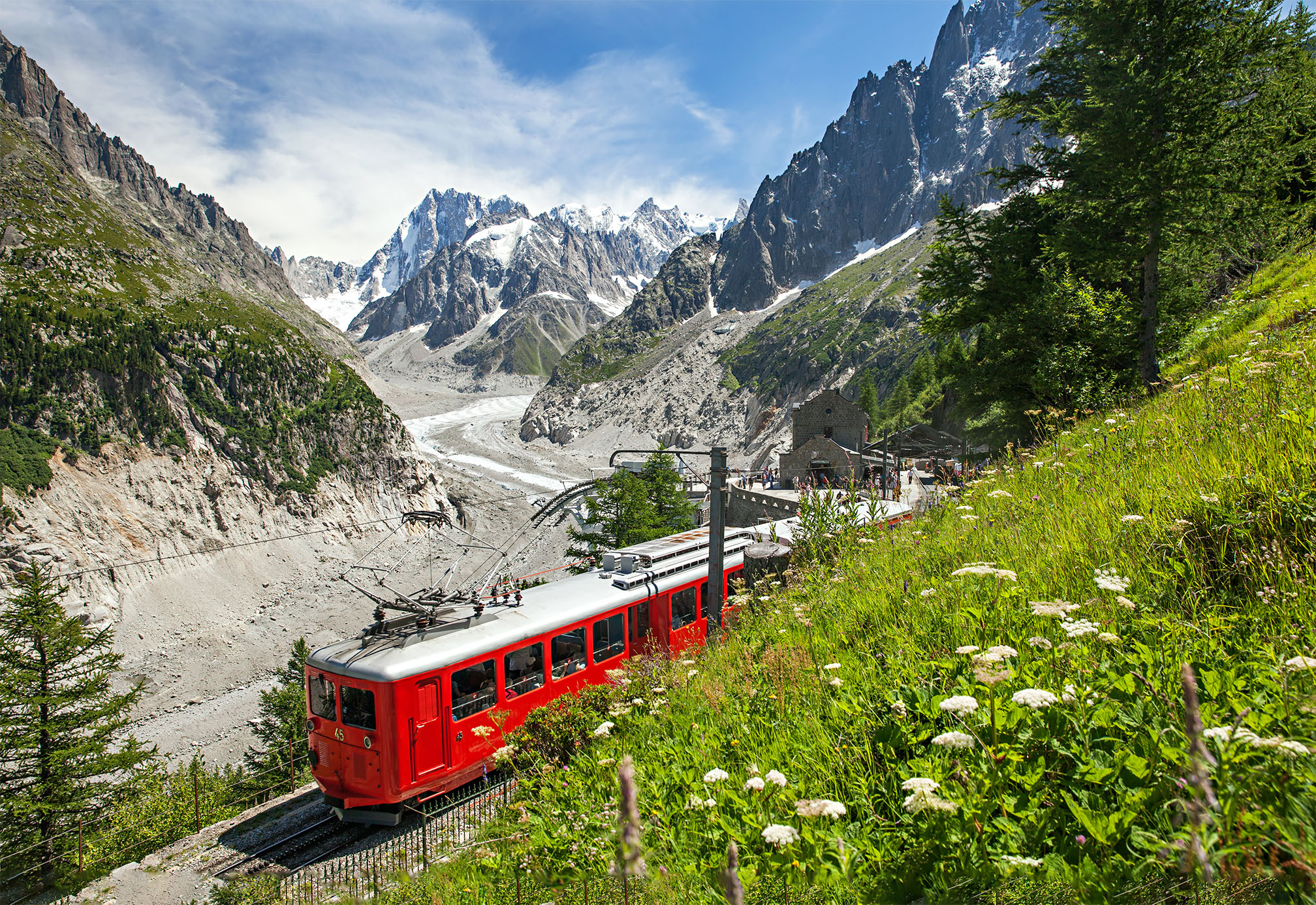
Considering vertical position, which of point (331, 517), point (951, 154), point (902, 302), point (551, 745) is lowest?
point (331, 517)

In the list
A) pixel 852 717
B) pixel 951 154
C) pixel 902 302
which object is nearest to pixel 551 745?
pixel 852 717

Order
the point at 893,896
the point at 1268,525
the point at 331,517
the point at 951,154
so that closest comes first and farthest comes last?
the point at 893,896, the point at 1268,525, the point at 331,517, the point at 951,154

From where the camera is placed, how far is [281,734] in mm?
25547

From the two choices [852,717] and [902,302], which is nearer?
[852,717]

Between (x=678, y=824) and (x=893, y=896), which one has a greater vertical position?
(x=893, y=896)

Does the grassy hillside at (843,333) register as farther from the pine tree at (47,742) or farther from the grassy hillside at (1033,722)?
the pine tree at (47,742)

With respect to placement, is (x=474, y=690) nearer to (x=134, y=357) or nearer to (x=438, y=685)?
(x=438, y=685)

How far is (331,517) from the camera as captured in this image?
64.1 m

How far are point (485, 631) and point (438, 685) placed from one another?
1182mm

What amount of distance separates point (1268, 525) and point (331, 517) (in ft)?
236

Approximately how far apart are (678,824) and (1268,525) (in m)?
4.04

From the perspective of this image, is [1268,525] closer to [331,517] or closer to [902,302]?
[331,517]

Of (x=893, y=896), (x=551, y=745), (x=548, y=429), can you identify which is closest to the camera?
(x=893, y=896)

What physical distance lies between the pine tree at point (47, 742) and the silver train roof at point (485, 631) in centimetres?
1170
